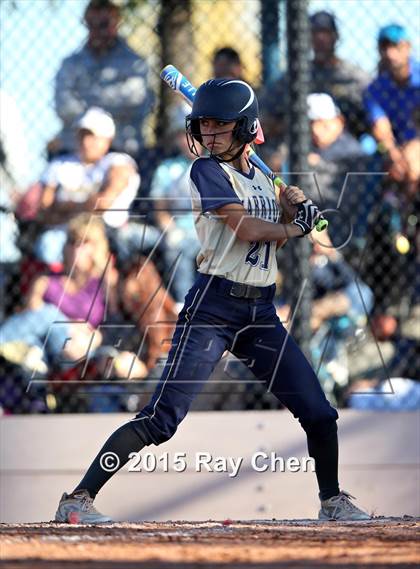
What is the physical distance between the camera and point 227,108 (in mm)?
4824

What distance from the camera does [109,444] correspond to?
4766 millimetres

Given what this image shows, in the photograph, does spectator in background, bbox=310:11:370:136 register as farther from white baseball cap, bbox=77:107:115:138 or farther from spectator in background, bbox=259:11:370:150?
white baseball cap, bbox=77:107:115:138

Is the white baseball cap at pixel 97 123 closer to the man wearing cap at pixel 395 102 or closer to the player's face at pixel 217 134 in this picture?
the man wearing cap at pixel 395 102

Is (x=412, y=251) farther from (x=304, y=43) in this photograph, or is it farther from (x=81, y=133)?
(x=81, y=133)

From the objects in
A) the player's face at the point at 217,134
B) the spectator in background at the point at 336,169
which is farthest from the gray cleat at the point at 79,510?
the spectator in background at the point at 336,169

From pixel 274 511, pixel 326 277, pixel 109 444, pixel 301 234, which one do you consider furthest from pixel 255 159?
pixel 274 511

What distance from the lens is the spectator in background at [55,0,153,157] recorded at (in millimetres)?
7512

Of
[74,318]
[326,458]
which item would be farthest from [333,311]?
[326,458]

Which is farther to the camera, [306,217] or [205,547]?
[306,217]

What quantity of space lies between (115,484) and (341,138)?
2.69 m

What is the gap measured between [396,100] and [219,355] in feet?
10.4

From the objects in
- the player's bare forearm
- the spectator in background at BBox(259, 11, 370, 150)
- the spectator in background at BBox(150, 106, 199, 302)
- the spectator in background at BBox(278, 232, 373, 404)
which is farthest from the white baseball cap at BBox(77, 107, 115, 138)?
the player's bare forearm

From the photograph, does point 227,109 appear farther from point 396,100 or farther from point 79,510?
point 396,100

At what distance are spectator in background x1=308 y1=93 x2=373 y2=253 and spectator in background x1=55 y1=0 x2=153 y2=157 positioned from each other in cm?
122
